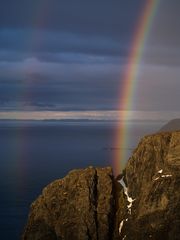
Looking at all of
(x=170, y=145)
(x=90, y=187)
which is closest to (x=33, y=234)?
(x=90, y=187)

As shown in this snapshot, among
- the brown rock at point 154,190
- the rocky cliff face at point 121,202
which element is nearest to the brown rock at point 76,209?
the rocky cliff face at point 121,202

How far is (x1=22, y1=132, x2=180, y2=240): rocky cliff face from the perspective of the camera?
93125 millimetres

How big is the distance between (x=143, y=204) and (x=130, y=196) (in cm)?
726

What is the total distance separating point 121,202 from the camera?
337 ft

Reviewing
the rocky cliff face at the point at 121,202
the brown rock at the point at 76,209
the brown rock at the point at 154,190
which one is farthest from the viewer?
the brown rock at the point at 76,209

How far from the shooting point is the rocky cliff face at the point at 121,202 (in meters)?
93.1

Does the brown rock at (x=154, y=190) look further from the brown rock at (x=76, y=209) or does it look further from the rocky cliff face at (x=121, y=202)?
the brown rock at (x=76, y=209)

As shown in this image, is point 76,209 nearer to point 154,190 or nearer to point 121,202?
point 121,202

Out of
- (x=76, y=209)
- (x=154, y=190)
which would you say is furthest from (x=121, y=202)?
(x=154, y=190)

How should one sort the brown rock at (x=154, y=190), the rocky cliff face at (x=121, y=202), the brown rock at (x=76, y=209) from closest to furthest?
the brown rock at (x=154, y=190) → the rocky cliff face at (x=121, y=202) → the brown rock at (x=76, y=209)

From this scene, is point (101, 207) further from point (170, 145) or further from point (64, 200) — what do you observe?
point (170, 145)

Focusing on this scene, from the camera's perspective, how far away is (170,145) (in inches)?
4067

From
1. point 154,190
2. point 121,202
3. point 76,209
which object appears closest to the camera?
point 154,190

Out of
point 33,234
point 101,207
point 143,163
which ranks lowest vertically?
point 33,234
